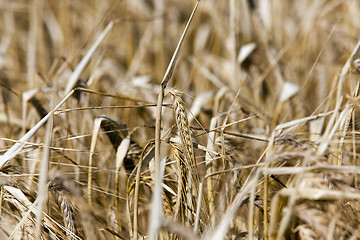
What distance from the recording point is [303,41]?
1995mm

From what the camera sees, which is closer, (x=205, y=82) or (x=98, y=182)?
(x=98, y=182)

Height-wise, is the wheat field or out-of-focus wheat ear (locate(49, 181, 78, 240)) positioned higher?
the wheat field

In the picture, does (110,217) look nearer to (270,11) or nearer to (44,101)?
(44,101)

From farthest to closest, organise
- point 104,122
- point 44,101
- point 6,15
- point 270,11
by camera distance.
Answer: point 6,15
point 270,11
point 44,101
point 104,122

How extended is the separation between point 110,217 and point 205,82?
1.09 meters

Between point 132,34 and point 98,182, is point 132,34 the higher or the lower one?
the higher one

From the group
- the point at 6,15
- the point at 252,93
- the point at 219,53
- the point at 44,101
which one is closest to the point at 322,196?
the point at 44,101

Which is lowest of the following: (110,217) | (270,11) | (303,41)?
(110,217)

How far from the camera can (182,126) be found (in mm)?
869

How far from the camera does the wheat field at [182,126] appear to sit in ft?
2.71

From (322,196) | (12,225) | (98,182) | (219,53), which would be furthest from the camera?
(219,53)

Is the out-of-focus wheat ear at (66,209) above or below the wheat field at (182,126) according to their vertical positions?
below

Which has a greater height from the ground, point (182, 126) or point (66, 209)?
point (182, 126)

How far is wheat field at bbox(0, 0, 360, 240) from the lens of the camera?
2.71 feet
